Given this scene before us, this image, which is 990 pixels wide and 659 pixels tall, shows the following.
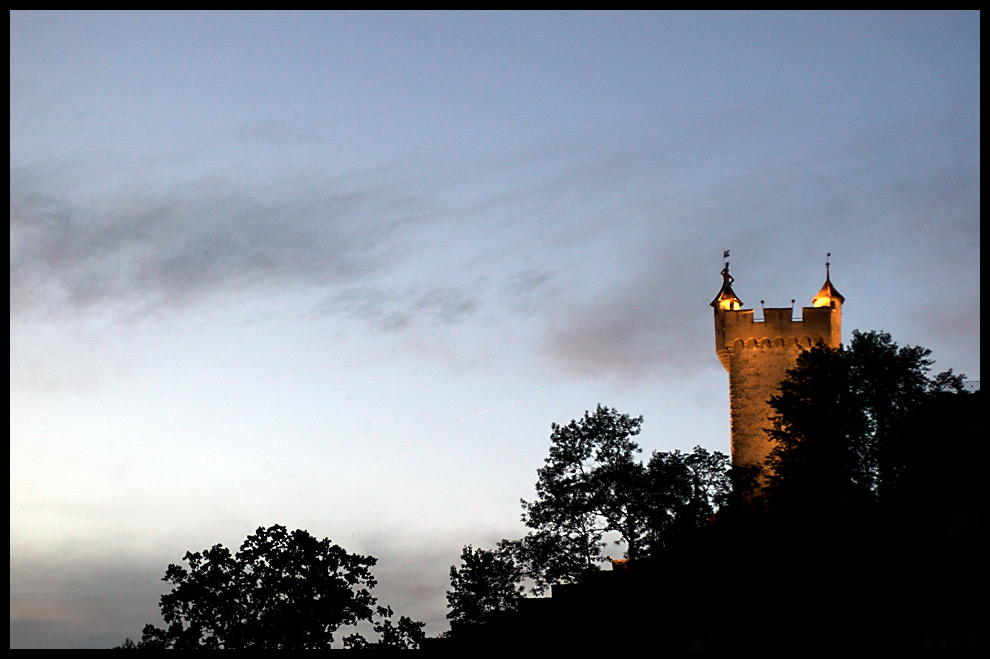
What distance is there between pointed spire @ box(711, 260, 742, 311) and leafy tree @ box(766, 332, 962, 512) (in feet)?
36.0

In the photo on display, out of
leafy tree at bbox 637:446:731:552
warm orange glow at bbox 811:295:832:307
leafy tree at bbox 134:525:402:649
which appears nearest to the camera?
leafy tree at bbox 134:525:402:649

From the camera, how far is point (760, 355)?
187 ft

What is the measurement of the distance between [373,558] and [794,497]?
1363 centimetres

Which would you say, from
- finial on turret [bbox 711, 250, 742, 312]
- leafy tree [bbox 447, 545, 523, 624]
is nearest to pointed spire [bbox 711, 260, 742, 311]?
finial on turret [bbox 711, 250, 742, 312]

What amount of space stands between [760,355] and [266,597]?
29.3m

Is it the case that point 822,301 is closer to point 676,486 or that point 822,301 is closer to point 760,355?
point 760,355

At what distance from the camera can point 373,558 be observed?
37906mm

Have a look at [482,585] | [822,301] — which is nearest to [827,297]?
[822,301]

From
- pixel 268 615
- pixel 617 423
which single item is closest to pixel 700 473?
pixel 617 423

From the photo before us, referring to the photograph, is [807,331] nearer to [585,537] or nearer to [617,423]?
[617,423]

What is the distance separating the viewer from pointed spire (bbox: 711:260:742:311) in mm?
60219

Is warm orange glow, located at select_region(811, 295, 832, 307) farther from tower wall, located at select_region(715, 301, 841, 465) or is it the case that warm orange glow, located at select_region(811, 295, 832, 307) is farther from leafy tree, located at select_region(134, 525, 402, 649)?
leafy tree, located at select_region(134, 525, 402, 649)

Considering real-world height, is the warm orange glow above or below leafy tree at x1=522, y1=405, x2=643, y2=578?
above
